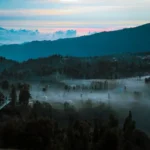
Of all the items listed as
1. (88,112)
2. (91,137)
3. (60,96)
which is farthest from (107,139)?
(60,96)

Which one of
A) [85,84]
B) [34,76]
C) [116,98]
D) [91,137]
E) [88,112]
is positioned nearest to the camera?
[91,137]

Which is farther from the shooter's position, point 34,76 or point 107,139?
point 34,76

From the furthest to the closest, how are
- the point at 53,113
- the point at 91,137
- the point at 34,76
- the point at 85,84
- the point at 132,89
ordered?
the point at 34,76
the point at 85,84
the point at 132,89
the point at 53,113
the point at 91,137

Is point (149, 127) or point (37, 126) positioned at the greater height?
point (37, 126)

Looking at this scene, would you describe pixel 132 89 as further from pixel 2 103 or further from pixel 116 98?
pixel 2 103

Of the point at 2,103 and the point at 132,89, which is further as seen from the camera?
the point at 132,89

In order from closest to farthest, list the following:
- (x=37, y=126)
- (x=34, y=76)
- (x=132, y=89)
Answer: (x=37, y=126) < (x=132, y=89) < (x=34, y=76)

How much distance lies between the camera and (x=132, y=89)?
517ft

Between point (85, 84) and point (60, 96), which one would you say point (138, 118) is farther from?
point (85, 84)

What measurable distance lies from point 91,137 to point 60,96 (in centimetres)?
9037

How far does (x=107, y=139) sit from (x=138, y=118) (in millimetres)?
62526

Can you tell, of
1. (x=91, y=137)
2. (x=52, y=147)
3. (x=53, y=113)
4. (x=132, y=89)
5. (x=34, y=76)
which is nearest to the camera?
(x=52, y=147)

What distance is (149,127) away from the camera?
3981 inches

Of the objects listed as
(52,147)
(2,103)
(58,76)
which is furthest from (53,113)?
(58,76)
